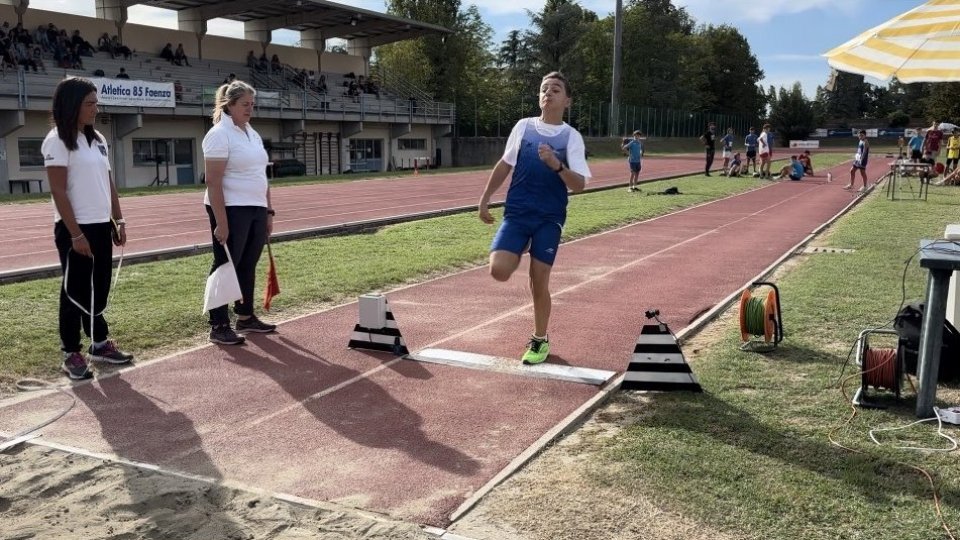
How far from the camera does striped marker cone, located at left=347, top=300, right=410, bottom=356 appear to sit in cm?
666

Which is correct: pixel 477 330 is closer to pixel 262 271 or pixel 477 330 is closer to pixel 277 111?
A: pixel 262 271

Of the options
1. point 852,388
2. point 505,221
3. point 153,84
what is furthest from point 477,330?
point 153,84

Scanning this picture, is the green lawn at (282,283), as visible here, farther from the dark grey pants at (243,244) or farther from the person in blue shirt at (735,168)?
the person in blue shirt at (735,168)

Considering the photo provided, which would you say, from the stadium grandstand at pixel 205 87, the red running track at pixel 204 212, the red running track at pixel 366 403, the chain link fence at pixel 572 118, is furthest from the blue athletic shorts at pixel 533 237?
Result: the chain link fence at pixel 572 118

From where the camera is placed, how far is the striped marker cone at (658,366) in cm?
557

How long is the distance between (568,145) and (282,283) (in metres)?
4.73

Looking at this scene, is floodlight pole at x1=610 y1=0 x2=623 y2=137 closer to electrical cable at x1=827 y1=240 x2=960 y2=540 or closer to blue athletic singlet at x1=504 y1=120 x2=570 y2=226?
blue athletic singlet at x1=504 y1=120 x2=570 y2=226

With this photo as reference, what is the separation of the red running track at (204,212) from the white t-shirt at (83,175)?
5507 millimetres

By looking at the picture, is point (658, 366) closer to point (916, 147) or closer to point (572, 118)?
point (916, 147)

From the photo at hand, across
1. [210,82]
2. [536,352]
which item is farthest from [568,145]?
[210,82]

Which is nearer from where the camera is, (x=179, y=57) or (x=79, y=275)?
(x=79, y=275)

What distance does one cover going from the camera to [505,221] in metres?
6.20

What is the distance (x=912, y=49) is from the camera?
5121 millimetres

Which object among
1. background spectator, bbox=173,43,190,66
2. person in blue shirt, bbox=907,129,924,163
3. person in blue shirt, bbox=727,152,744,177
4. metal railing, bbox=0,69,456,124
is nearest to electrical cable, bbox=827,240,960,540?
person in blue shirt, bbox=907,129,924,163
